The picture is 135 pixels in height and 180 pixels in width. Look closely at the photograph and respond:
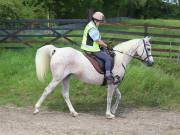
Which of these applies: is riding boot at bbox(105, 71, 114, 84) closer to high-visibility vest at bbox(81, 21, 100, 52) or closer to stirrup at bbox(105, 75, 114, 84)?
stirrup at bbox(105, 75, 114, 84)

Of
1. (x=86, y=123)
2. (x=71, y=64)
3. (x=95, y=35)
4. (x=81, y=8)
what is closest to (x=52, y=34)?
(x=71, y=64)

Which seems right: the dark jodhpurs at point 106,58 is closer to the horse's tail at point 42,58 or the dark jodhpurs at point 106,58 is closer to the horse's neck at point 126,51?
the horse's neck at point 126,51

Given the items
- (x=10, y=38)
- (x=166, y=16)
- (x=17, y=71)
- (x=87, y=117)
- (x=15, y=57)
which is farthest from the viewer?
(x=166, y=16)

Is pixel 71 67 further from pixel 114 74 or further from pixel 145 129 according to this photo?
pixel 145 129

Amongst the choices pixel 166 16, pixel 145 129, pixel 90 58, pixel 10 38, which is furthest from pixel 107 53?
pixel 166 16

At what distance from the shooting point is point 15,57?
16.4 metres

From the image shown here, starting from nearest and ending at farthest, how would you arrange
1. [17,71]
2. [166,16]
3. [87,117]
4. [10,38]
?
[87,117] < [17,71] < [10,38] < [166,16]

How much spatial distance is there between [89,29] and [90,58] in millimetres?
639

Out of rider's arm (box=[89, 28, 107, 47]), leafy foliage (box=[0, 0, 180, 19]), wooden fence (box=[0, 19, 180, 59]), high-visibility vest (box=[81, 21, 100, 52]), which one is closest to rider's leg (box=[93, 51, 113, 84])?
high-visibility vest (box=[81, 21, 100, 52])

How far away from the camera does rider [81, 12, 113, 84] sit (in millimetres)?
10727

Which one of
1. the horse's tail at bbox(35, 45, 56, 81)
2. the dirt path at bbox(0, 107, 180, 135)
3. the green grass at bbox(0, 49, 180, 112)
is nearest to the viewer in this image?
the dirt path at bbox(0, 107, 180, 135)

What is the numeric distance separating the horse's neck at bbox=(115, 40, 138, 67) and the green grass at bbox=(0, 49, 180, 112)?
1403 mm

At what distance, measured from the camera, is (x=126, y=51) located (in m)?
11.1

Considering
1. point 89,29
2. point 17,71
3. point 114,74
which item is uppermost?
point 89,29
